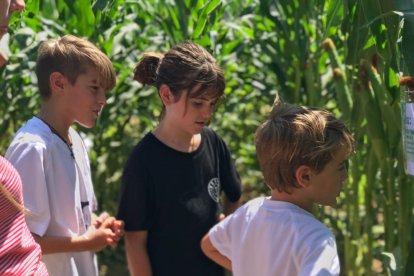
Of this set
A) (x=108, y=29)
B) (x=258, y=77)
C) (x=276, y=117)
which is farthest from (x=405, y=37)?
(x=258, y=77)

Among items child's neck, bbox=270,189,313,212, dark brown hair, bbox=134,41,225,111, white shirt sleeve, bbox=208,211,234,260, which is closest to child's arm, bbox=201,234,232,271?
white shirt sleeve, bbox=208,211,234,260

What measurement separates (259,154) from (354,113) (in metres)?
1.02

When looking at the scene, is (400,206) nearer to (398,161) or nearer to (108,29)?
(398,161)

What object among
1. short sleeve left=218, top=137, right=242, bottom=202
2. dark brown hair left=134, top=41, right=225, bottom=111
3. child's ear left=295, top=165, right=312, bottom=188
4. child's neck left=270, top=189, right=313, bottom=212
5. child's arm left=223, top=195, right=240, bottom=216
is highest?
dark brown hair left=134, top=41, right=225, bottom=111

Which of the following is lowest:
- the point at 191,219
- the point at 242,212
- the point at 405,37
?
the point at 191,219

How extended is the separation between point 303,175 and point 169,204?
54cm

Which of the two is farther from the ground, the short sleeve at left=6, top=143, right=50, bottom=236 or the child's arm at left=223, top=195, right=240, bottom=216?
the short sleeve at left=6, top=143, right=50, bottom=236

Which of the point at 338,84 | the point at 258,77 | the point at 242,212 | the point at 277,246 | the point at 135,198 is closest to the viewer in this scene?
the point at 277,246

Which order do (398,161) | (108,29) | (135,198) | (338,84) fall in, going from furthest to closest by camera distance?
1. (108,29)
2. (338,84)
3. (398,161)
4. (135,198)

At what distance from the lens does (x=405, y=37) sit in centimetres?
159

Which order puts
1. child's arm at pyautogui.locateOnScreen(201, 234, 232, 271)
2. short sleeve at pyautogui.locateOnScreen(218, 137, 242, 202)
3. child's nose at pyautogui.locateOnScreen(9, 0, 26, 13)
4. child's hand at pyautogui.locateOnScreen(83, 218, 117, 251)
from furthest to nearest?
short sleeve at pyautogui.locateOnScreen(218, 137, 242, 202) → child's hand at pyautogui.locateOnScreen(83, 218, 117, 251) → child's arm at pyautogui.locateOnScreen(201, 234, 232, 271) → child's nose at pyautogui.locateOnScreen(9, 0, 26, 13)

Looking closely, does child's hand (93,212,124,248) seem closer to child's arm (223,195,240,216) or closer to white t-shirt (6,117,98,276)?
white t-shirt (6,117,98,276)

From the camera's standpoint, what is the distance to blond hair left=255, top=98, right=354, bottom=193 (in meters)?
1.60

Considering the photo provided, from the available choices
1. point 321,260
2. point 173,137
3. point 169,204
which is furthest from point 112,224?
point 321,260
